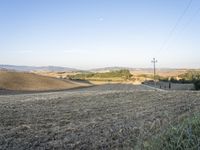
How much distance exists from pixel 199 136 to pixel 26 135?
768 centimetres

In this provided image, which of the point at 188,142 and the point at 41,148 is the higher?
the point at 188,142

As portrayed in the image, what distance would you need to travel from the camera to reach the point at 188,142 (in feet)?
19.6

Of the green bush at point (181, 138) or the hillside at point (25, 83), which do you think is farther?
the hillside at point (25, 83)

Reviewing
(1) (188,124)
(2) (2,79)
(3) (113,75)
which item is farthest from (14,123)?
(3) (113,75)

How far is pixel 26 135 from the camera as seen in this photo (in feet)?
42.0

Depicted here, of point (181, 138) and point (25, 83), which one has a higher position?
point (181, 138)

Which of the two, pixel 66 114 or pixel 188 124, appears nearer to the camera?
pixel 188 124

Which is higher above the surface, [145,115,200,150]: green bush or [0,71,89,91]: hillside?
[145,115,200,150]: green bush

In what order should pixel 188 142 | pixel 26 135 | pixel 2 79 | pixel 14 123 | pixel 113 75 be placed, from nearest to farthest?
pixel 188 142 < pixel 26 135 < pixel 14 123 < pixel 2 79 < pixel 113 75

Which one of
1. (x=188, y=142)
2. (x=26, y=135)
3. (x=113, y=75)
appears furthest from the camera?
(x=113, y=75)

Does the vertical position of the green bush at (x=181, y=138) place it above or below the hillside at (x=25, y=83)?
above

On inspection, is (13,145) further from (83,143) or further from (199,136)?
(199,136)

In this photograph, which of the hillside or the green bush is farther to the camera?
the hillside

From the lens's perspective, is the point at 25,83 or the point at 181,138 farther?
the point at 25,83
